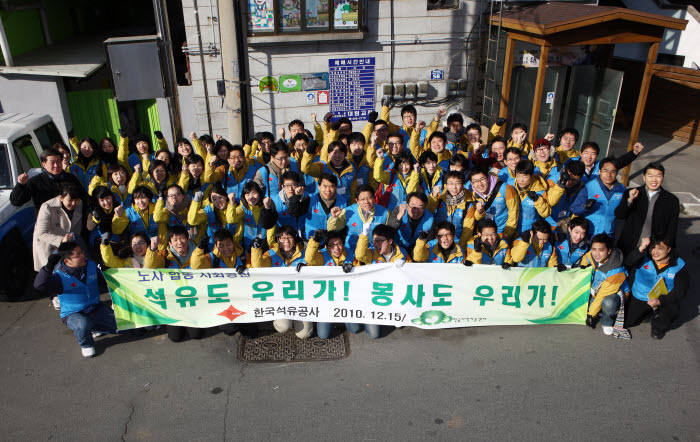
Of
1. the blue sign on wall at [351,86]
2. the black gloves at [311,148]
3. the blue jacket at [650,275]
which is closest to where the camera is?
the blue jacket at [650,275]

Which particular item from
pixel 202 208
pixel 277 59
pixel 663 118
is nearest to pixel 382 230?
pixel 202 208

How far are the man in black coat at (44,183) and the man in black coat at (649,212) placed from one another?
658 cm

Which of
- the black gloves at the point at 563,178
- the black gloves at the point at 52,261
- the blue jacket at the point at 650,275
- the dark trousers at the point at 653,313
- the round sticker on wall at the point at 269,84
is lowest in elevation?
the dark trousers at the point at 653,313

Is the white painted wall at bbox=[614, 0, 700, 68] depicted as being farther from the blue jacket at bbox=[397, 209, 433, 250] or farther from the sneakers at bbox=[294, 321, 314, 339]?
the sneakers at bbox=[294, 321, 314, 339]

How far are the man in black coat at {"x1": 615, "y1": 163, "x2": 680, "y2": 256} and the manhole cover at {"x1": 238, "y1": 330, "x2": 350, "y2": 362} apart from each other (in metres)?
3.56

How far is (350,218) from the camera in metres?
5.97

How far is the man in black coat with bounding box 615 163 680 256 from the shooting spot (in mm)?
5934

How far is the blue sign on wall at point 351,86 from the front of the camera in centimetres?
1036

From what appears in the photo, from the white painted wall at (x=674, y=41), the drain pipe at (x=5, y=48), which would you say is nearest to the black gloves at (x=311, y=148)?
the drain pipe at (x=5, y=48)

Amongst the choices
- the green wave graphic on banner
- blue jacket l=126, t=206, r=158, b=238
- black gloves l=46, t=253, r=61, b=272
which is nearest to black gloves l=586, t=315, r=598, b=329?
the green wave graphic on banner

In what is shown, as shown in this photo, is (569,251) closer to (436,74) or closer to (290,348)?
(290,348)

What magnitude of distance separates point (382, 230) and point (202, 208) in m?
2.12

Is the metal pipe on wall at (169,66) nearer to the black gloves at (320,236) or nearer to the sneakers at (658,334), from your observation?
the black gloves at (320,236)

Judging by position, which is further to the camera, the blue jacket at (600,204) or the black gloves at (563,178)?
the black gloves at (563,178)
